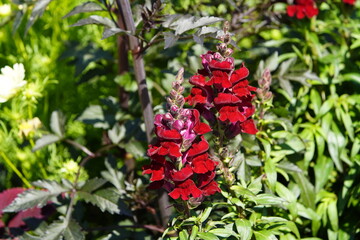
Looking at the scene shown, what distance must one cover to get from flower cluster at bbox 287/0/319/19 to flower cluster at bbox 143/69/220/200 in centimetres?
97

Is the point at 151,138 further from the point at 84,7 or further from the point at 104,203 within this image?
the point at 84,7

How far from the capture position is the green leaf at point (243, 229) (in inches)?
46.7

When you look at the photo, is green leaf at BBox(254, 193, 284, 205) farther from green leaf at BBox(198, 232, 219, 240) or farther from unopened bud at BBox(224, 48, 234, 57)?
unopened bud at BBox(224, 48, 234, 57)

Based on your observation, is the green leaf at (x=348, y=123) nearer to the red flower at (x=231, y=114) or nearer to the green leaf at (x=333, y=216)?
the green leaf at (x=333, y=216)

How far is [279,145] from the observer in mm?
1643

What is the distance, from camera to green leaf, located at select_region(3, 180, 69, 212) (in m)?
1.44

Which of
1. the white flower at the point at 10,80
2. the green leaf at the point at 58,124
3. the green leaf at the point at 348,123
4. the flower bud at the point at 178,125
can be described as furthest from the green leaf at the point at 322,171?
the white flower at the point at 10,80

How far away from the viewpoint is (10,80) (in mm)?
1654

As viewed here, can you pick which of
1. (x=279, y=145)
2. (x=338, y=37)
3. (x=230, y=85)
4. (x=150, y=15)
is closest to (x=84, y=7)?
(x=150, y=15)

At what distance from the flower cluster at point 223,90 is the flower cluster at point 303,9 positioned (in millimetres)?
793

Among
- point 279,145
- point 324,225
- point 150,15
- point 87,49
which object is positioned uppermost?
point 150,15

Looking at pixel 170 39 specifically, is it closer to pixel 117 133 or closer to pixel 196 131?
pixel 196 131

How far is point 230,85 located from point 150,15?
361 millimetres

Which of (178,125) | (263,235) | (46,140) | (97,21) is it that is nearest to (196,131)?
(178,125)
